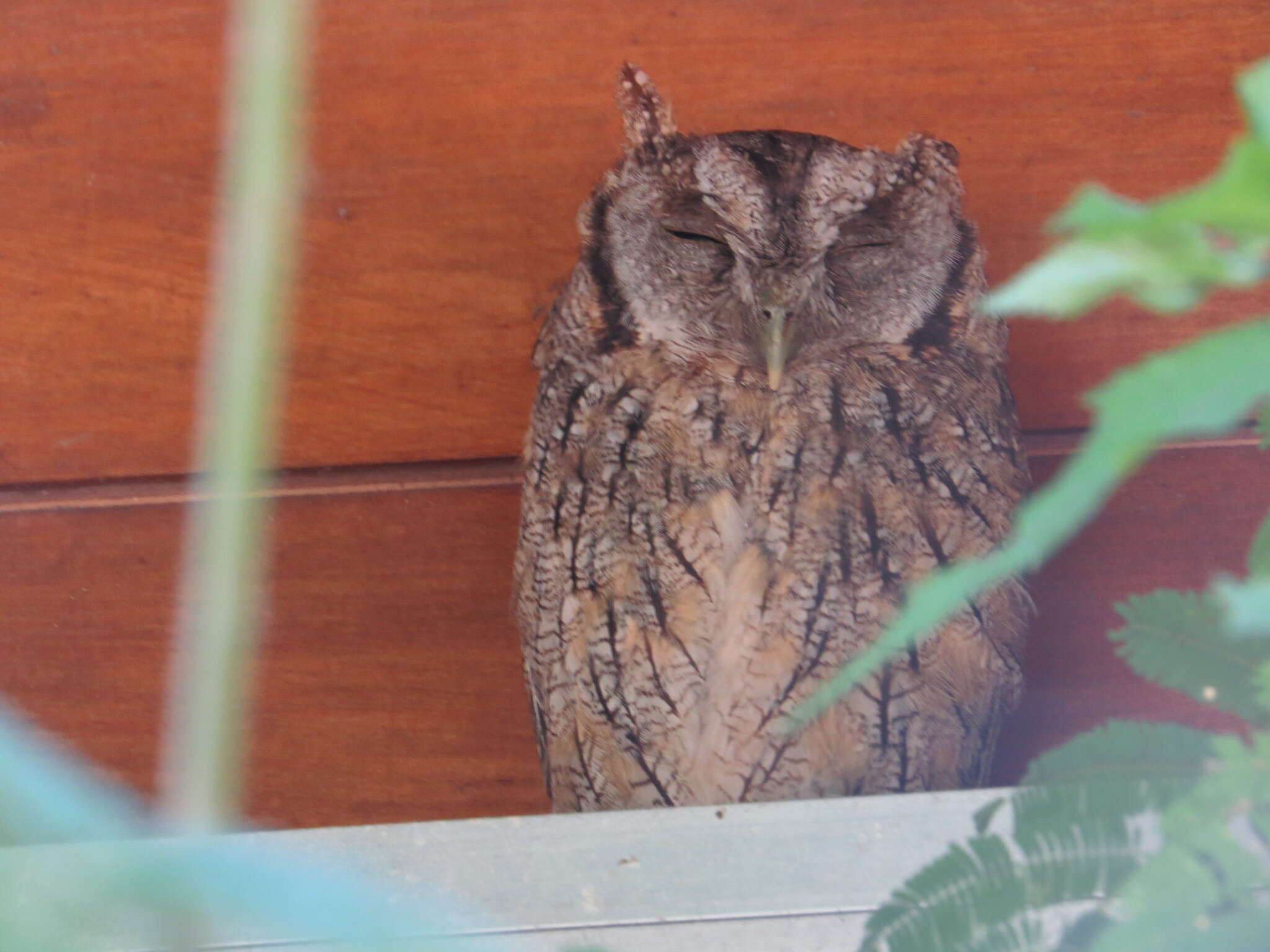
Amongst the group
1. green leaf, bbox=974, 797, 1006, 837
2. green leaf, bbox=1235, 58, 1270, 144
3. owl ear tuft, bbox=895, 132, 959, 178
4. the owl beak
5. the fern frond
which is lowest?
the fern frond

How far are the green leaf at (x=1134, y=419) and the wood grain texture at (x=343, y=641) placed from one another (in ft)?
4.12

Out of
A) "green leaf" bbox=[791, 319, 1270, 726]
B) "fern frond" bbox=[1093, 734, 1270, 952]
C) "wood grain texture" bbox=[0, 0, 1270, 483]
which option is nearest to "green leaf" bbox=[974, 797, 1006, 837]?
"fern frond" bbox=[1093, 734, 1270, 952]

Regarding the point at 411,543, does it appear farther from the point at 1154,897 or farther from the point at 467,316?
the point at 1154,897

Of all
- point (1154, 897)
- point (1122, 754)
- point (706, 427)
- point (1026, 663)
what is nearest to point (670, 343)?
point (706, 427)

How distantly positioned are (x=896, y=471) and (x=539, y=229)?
20.9 inches

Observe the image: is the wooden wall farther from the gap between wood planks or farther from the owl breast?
the owl breast

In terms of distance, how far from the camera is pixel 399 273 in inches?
63.8

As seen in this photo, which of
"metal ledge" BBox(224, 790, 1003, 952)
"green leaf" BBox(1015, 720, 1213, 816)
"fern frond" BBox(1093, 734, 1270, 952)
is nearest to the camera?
"fern frond" BBox(1093, 734, 1270, 952)

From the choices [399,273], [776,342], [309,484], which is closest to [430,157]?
[399,273]

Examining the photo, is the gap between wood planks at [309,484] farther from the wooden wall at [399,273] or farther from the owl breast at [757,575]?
the owl breast at [757,575]

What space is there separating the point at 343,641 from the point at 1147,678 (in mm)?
1133

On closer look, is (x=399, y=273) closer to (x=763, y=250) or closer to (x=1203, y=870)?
(x=763, y=250)

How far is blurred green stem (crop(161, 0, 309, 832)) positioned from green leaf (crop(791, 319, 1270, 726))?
0.17m

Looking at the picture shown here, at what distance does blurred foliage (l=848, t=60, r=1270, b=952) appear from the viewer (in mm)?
348
